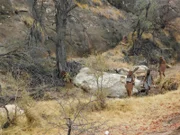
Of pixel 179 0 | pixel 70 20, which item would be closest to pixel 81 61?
pixel 70 20

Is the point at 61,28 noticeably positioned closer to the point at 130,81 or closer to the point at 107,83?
the point at 107,83

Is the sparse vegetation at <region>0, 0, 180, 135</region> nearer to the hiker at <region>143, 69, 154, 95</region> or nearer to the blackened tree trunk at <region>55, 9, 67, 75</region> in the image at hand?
the blackened tree trunk at <region>55, 9, 67, 75</region>

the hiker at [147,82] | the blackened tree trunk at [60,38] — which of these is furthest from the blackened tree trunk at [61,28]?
the hiker at [147,82]

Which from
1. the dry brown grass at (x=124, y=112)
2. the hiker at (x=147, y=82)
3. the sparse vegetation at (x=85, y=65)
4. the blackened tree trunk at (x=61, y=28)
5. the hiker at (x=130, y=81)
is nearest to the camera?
the dry brown grass at (x=124, y=112)

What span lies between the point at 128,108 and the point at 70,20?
1369 centimetres

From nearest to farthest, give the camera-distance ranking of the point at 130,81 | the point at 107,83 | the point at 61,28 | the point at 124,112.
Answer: the point at 124,112 < the point at 130,81 < the point at 107,83 < the point at 61,28

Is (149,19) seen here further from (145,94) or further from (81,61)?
(145,94)

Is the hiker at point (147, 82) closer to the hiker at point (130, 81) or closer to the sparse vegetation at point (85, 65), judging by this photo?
the sparse vegetation at point (85, 65)

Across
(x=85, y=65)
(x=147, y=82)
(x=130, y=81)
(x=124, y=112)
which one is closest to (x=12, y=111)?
(x=124, y=112)

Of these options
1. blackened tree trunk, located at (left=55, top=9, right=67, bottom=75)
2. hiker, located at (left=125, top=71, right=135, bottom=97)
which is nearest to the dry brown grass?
hiker, located at (left=125, top=71, right=135, bottom=97)

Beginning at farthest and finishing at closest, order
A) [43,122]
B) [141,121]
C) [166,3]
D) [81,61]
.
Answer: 1. [166,3]
2. [81,61]
3. [141,121]
4. [43,122]

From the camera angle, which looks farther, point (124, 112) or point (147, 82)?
point (147, 82)

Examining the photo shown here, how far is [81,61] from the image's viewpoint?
21234 millimetres

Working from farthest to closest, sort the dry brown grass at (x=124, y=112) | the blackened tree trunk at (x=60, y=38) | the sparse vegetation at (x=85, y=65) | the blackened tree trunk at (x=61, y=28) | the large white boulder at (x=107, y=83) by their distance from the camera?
the blackened tree trunk at (x=60, y=38) → the blackened tree trunk at (x=61, y=28) → the large white boulder at (x=107, y=83) → the sparse vegetation at (x=85, y=65) → the dry brown grass at (x=124, y=112)
